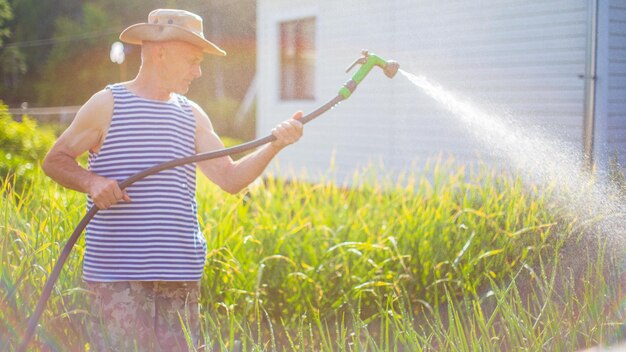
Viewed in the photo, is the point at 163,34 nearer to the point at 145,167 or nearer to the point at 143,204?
the point at 145,167

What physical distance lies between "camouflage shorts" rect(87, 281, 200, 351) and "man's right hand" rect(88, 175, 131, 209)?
0.31 metres

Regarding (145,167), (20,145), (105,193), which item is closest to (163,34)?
(145,167)

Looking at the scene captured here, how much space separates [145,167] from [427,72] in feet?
20.5

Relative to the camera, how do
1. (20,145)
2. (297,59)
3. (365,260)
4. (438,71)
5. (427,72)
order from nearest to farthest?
(365,260) < (20,145) < (438,71) < (427,72) < (297,59)

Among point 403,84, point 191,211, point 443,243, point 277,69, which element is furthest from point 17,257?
point 277,69

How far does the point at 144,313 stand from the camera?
254 cm

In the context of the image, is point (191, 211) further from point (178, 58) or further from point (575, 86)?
point (575, 86)

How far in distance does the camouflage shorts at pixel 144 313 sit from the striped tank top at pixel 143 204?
64mm

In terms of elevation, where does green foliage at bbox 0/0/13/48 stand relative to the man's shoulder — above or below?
above

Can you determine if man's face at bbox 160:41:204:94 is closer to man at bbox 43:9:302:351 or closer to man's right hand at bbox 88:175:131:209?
man at bbox 43:9:302:351

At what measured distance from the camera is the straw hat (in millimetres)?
2402

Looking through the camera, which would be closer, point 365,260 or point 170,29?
point 170,29

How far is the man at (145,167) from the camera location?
2.39 metres

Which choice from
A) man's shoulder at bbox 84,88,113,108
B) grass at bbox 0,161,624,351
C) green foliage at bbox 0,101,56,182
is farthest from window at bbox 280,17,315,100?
man's shoulder at bbox 84,88,113,108
